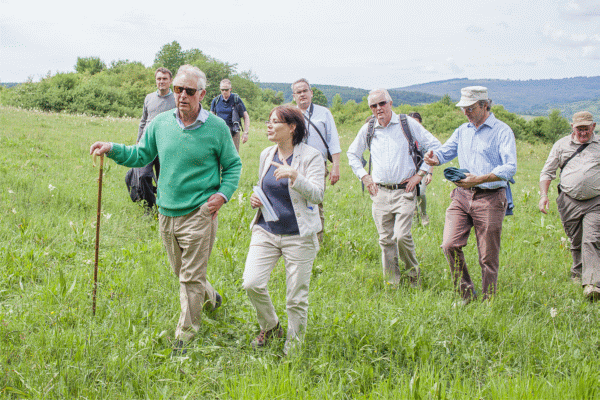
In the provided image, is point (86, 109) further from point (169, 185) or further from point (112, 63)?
point (169, 185)

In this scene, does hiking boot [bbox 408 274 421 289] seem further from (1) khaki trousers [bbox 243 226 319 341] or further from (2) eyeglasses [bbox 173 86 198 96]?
(2) eyeglasses [bbox 173 86 198 96]

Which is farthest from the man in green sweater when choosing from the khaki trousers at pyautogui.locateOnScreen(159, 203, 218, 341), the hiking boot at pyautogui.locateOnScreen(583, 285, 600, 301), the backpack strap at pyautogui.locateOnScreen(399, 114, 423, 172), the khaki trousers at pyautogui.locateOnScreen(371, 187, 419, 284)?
the hiking boot at pyautogui.locateOnScreen(583, 285, 600, 301)

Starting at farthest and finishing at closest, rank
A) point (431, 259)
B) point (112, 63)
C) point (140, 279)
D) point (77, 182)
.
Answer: point (112, 63) → point (77, 182) → point (431, 259) → point (140, 279)

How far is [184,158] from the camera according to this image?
378 cm

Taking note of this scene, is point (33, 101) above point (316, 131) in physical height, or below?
above

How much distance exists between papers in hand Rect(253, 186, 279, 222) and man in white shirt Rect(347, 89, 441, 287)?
2269 millimetres

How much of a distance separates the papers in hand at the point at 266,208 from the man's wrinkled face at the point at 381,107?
8.25 feet

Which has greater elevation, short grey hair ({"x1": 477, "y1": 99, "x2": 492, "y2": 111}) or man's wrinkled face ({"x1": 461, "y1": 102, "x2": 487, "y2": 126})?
short grey hair ({"x1": 477, "y1": 99, "x2": 492, "y2": 111})

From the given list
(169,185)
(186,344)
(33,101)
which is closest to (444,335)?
(186,344)

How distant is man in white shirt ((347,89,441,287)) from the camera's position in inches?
219

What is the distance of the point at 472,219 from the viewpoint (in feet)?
16.8

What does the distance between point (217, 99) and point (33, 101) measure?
40468 mm

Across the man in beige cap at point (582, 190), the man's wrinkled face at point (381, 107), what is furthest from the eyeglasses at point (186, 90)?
the man in beige cap at point (582, 190)

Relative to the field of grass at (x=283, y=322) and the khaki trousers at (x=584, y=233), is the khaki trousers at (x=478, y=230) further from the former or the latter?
the khaki trousers at (x=584, y=233)
